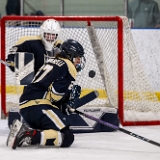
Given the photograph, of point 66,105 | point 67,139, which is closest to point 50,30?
point 66,105

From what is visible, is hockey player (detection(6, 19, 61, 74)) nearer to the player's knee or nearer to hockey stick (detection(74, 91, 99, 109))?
hockey stick (detection(74, 91, 99, 109))

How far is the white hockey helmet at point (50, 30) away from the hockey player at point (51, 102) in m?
0.93

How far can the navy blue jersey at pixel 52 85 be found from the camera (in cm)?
409

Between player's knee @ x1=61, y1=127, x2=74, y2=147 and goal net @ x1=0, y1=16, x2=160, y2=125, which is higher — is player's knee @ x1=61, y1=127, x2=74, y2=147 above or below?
below

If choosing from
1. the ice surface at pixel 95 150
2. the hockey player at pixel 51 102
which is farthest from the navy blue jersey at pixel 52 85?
the ice surface at pixel 95 150

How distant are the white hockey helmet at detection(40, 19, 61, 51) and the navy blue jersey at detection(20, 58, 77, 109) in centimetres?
96

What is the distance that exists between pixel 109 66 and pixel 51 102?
57.7 inches

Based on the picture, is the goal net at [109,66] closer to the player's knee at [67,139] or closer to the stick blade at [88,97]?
the stick blade at [88,97]

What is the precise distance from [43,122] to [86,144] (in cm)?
36

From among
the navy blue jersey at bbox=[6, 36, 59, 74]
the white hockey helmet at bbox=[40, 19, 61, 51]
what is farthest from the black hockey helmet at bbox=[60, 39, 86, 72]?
the navy blue jersey at bbox=[6, 36, 59, 74]

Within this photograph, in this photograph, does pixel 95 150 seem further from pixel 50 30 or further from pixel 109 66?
pixel 109 66

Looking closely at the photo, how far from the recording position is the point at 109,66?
564cm

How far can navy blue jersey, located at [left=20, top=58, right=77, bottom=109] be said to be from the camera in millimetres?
4085

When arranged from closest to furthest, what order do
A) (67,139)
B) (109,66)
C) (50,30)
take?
(67,139) < (50,30) < (109,66)
